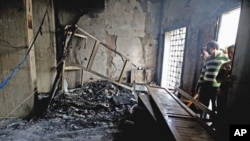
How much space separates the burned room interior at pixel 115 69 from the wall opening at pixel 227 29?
0.02m

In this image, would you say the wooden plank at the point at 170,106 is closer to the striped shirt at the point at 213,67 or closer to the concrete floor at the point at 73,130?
the concrete floor at the point at 73,130

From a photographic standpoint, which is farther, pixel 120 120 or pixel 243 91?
pixel 120 120

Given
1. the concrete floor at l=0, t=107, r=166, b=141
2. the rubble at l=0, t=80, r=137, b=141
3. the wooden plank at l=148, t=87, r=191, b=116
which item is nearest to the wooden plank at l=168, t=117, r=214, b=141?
the wooden plank at l=148, t=87, r=191, b=116

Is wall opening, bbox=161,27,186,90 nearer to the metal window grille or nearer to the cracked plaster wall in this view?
the metal window grille

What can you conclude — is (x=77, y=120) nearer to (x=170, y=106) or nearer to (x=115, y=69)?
(x=170, y=106)

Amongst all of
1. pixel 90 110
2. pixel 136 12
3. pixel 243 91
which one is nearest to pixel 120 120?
pixel 90 110

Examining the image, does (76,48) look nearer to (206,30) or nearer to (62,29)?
(62,29)

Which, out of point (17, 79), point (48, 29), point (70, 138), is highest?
point (48, 29)

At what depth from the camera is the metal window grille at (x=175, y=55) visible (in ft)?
19.1

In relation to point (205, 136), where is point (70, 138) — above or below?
below

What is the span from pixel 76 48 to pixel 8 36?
9.05ft

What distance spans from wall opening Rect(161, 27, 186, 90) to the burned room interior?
1.6 inches

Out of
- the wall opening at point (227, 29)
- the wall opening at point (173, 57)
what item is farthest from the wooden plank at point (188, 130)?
the wall opening at point (173, 57)

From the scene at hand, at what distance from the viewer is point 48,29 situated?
463 centimetres
